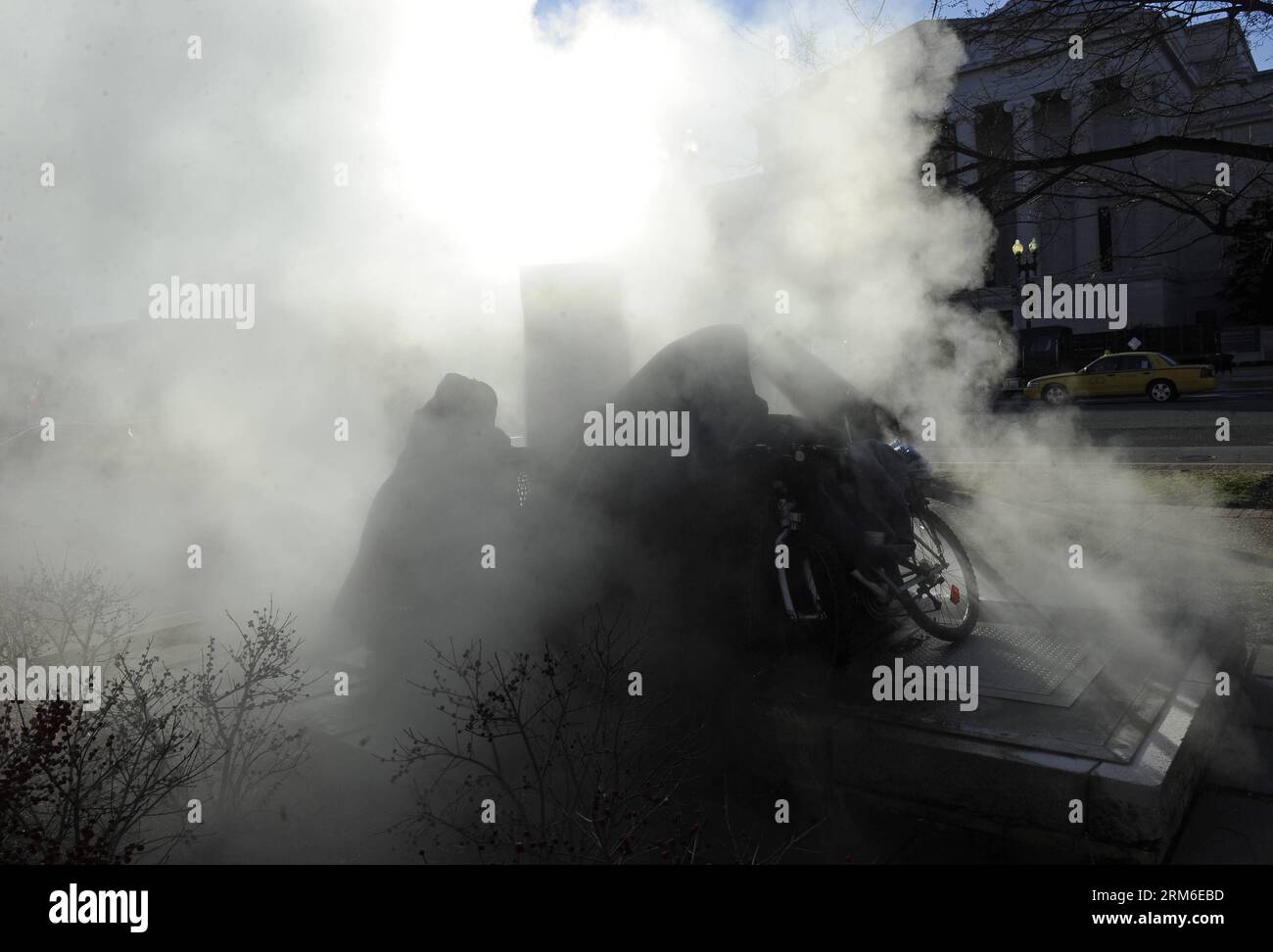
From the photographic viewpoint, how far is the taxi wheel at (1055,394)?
19875mm

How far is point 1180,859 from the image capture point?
261 centimetres

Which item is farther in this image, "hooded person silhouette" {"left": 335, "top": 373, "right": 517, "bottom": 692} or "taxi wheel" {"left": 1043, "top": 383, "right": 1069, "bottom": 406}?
"taxi wheel" {"left": 1043, "top": 383, "right": 1069, "bottom": 406}

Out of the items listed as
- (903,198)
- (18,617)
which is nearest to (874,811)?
(18,617)

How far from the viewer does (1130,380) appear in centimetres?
1969

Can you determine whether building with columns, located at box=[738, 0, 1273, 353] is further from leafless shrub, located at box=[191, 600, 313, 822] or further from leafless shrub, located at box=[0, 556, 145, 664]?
leafless shrub, located at box=[0, 556, 145, 664]

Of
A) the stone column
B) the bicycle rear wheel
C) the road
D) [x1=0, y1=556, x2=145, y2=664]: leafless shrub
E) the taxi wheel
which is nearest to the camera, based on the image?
the bicycle rear wheel

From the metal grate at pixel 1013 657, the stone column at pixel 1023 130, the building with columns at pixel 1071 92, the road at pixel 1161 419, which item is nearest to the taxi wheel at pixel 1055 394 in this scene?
the road at pixel 1161 419

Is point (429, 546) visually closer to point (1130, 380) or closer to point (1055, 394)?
point (1055, 394)

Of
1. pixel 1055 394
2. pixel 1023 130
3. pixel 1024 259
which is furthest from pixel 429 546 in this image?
pixel 1055 394

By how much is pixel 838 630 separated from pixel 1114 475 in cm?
749

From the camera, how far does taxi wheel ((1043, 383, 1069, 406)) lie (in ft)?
65.2

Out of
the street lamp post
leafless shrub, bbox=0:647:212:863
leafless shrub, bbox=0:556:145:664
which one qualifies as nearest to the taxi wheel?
the street lamp post
